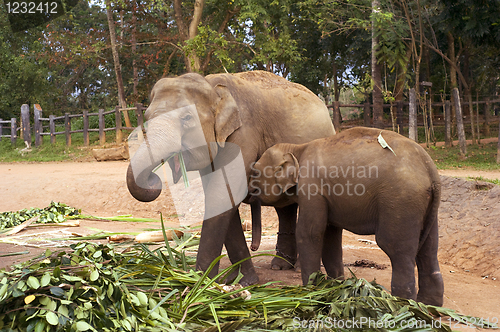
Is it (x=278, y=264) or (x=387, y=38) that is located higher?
(x=387, y=38)

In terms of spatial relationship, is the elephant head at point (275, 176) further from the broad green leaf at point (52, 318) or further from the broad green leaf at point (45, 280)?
the broad green leaf at point (52, 318)

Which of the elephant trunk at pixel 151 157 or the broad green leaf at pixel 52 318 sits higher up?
the elephant trunk at pixel 151 157

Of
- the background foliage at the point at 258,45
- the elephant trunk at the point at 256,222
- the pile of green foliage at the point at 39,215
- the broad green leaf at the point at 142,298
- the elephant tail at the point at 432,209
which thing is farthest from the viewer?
the background foliage at the point at 258,45

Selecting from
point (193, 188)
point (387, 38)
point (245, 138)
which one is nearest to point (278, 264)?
point (245, 138)

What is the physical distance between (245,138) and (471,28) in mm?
10630

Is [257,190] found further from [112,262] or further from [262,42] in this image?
[262,42]

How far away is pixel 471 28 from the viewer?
39.7ft

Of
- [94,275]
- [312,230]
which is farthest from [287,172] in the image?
[94,275]

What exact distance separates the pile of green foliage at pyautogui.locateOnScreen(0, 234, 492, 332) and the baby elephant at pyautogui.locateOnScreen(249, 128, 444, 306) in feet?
0.97

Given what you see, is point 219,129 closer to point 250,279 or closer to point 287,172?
point 287,172

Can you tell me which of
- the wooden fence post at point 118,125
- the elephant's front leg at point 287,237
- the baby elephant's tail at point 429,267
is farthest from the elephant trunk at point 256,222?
the wooden fence post at point 118,125

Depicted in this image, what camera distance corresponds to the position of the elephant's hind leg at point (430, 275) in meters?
3.57

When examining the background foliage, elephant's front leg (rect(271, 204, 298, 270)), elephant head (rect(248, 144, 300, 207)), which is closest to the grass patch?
the background foliage

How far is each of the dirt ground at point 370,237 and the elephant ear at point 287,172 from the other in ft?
3.67
